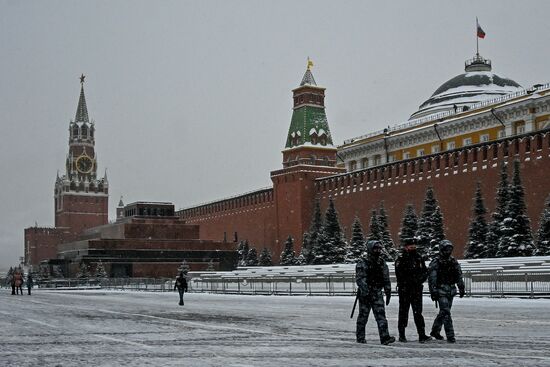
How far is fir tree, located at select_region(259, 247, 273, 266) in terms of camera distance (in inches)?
2212

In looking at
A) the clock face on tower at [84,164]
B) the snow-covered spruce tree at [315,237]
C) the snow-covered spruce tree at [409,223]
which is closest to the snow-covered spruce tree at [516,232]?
the snow-covered spruce tree at [409,223]

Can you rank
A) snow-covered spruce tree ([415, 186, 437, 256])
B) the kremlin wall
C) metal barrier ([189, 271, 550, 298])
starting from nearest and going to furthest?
1. metal barrier ([189, 271, 550, 298])
2. snow-covered spruce tree ([415, 186, 437, 256])
3. the kremlin wall

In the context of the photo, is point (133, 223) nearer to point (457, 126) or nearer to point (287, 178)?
point (287, 178)

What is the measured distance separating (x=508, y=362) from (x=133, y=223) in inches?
2001

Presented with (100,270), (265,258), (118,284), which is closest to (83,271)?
(100,270)

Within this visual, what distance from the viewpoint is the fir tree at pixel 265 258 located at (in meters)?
56.2

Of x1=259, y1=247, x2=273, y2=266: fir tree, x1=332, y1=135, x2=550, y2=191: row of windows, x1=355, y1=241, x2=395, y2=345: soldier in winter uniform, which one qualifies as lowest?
x1=355, y1=241, x2=395, y2=345: soldier in winter uniform

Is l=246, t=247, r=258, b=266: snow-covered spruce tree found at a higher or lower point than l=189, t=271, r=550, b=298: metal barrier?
higher

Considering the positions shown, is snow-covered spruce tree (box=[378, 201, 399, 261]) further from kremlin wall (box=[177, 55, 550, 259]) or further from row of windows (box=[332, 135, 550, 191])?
row of windows (box=[332, 135, 550, 191])

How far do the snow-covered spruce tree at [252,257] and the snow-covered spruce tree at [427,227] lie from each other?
20.8 meters

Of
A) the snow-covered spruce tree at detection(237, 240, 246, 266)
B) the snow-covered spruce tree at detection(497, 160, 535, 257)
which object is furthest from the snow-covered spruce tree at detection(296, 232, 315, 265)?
the snow-covered spruce tree at detection(497, 160, 535, 257)

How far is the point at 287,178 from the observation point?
58.0 m

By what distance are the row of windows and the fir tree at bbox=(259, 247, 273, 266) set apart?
5581 millimetres

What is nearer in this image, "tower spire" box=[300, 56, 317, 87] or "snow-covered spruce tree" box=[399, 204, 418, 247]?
"snow-covered spruce tree" box=[399, 204, 418, 247]
